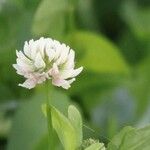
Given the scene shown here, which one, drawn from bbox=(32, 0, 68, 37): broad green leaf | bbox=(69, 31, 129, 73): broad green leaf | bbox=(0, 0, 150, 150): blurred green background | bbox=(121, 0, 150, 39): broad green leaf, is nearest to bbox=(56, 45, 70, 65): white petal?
bbox=(0, 0, 150, 150): blurred green background

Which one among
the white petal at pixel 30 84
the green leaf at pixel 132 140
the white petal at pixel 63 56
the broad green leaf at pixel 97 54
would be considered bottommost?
the broad green leaf at pixel 97 54

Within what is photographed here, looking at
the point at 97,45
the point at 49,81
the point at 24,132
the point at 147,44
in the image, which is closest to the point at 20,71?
the point at 49,81

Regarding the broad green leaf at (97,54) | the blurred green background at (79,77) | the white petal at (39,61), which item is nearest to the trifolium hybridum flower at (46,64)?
the white petal at (39,61)

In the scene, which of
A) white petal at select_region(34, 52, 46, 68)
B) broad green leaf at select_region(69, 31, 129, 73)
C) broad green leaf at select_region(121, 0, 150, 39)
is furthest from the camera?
broad green leaf at select_region(121, 0, 150, 39)

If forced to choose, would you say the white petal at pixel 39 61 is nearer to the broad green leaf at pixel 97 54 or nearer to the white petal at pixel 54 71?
the white petal at pixel 54 71

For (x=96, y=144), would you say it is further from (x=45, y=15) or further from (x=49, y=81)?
(x=45, y=15)

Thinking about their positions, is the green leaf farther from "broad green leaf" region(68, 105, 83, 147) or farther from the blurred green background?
the blurred green background

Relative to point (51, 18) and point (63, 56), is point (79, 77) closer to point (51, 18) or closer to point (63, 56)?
point (51, 18)
